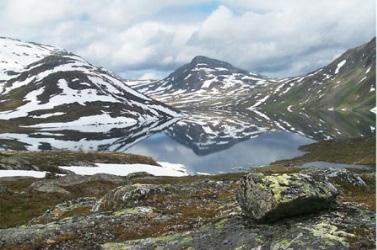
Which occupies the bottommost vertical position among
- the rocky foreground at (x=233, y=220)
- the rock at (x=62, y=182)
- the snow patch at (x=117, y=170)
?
the rocky foreground at (x=233, y=220)

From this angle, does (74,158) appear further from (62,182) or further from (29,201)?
(29,201)

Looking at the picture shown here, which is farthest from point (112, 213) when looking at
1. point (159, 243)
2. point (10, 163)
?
point (10, 163)

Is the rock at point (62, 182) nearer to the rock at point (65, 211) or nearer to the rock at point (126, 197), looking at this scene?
the rock at point (65, 211)

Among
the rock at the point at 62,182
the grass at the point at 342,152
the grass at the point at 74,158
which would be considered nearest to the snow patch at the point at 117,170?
the grass at the point at 74,158

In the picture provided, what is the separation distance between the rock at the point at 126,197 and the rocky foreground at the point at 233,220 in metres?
0.08

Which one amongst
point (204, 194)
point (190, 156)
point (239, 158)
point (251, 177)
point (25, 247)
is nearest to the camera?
point (251, 177)

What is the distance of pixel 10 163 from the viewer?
294ft

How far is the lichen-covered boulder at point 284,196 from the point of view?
1987 cm

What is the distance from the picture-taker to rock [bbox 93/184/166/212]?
1428 inches

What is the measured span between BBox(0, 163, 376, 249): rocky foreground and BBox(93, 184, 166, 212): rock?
79 millimetres

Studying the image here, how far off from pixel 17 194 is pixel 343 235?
151 ft

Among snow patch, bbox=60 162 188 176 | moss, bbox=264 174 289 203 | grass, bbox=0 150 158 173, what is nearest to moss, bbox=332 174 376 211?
moss, bbox=264 174 289 203

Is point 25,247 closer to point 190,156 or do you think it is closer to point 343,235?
point 343,235

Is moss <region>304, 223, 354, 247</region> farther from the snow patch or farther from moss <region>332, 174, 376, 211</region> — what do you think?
the snow patch
